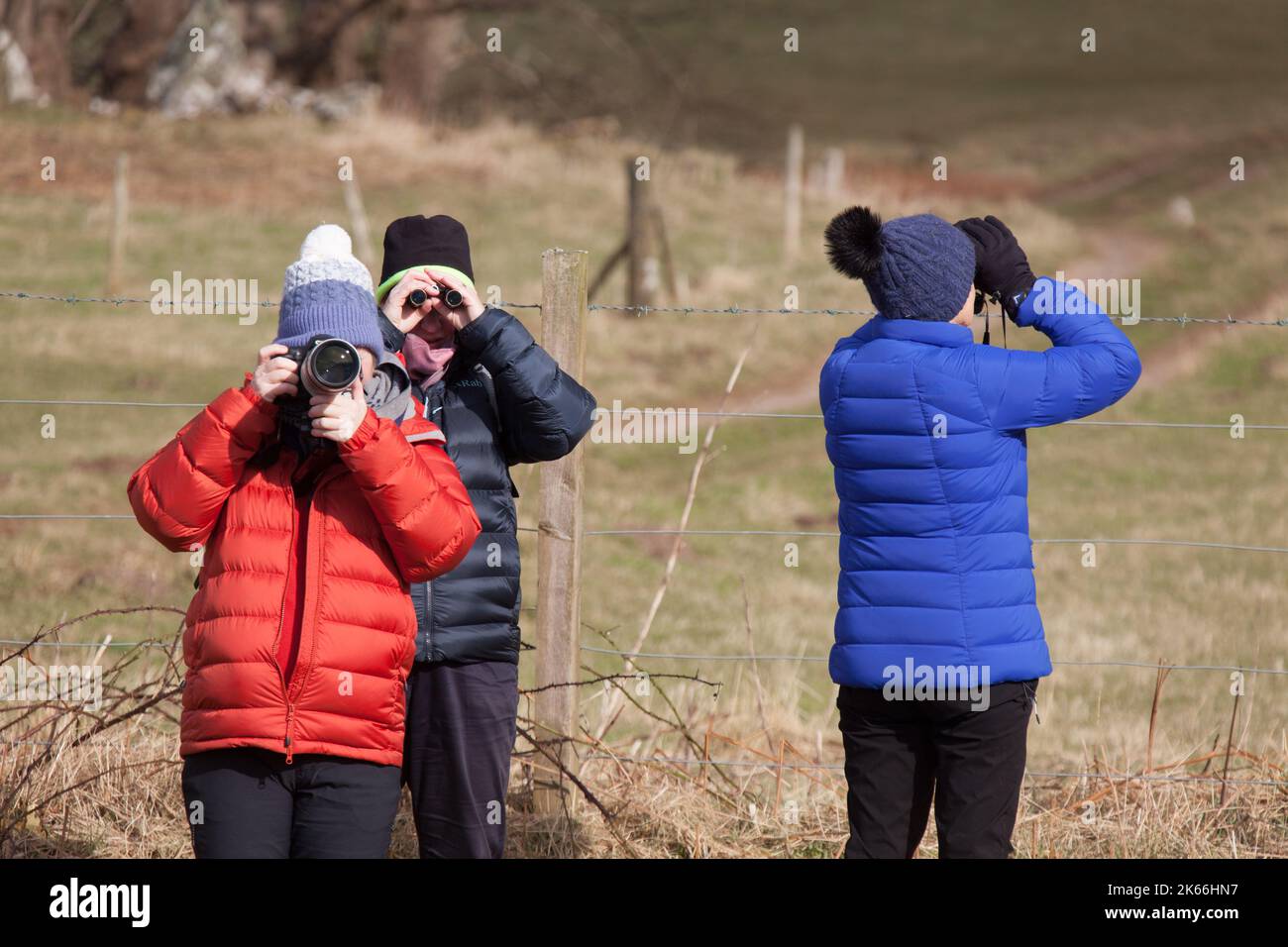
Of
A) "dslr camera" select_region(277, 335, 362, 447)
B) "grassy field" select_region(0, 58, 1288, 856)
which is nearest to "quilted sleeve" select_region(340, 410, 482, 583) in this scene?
"dslr camera" select_region(277, 335, 362, 447)

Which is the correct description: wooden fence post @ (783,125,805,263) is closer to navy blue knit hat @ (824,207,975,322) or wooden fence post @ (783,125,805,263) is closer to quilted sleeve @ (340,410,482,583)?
navy blue knit hat @ (824,207,975,322)

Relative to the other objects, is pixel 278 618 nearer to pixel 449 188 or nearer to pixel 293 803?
pixel 293 803

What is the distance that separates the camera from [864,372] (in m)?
3.29

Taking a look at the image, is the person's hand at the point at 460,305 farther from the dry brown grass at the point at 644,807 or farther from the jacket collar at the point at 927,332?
the dry brown grass at the point at 644,807

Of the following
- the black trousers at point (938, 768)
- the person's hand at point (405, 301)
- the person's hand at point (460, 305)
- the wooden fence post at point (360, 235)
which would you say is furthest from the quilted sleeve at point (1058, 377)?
the wooden fence post at point (360, 235)

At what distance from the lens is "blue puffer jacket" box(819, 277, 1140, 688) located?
3213mm

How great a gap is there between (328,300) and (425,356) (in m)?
0.52

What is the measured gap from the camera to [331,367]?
109 inches

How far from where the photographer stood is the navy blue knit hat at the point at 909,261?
329 centimetres

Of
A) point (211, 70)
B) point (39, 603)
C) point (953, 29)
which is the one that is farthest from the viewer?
point (953, 29)

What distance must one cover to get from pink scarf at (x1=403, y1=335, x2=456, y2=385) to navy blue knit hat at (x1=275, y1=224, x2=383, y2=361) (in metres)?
0.38

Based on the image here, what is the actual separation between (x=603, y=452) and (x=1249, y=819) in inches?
361

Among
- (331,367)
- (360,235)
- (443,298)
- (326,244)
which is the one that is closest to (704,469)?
(360,235)
